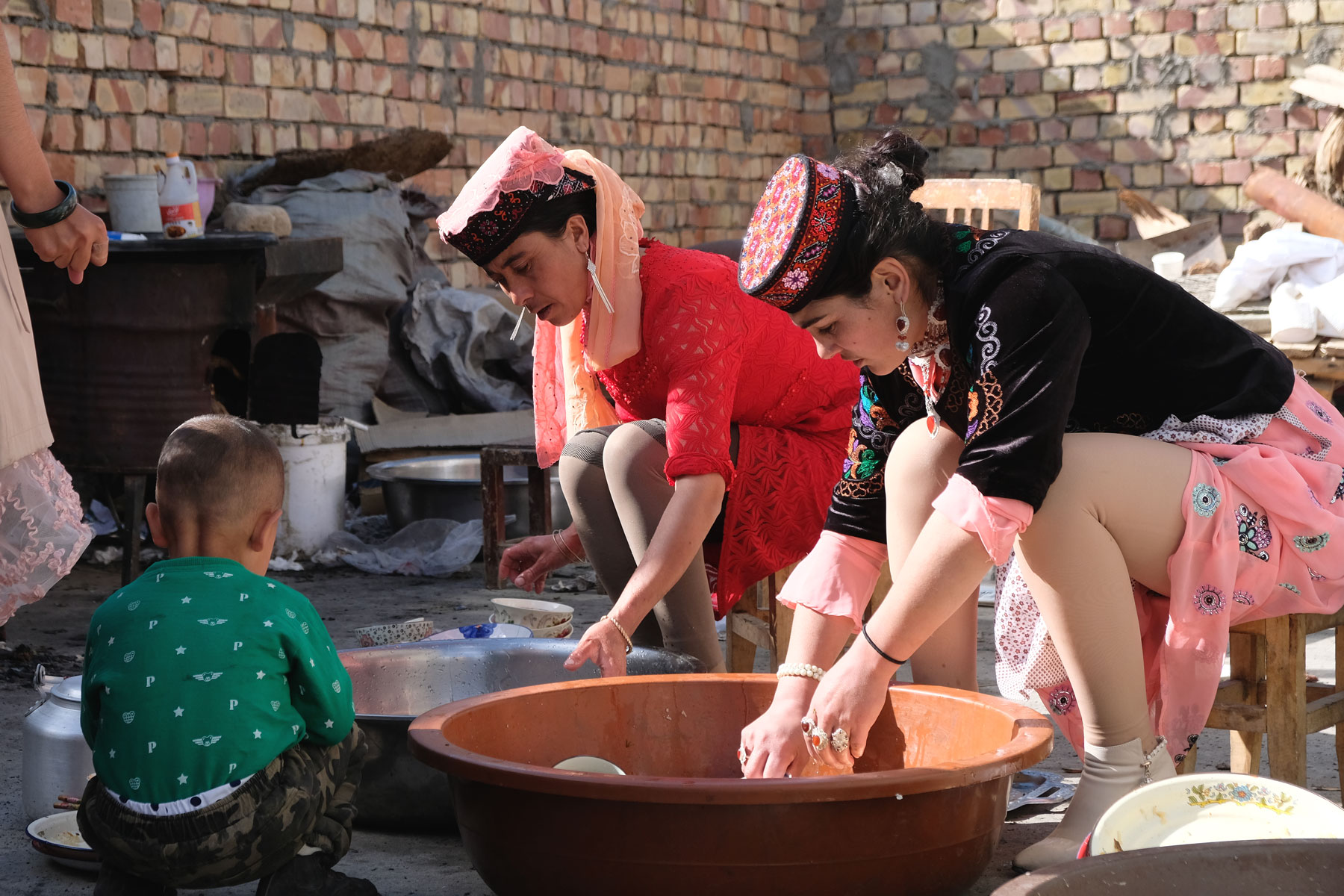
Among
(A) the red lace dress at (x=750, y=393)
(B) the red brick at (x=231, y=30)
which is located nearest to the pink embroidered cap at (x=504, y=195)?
(A) the red lace dress at (x=750, y=393)

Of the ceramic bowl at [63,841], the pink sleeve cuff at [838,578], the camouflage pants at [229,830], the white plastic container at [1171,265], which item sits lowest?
the ceramic bowl at [63,841]

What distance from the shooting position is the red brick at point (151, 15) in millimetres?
5980

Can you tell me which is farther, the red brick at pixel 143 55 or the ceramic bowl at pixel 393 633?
the red brick at pixel 143 55

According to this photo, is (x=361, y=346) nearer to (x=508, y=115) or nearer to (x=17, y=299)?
(x=508, y=115)

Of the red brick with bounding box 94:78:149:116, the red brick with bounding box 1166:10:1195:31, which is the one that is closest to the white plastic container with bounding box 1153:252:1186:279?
the red brick with bounding box 94:78:149:116

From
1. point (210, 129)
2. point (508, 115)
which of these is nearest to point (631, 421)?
point (210, 129)

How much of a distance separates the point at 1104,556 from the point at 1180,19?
9092mm

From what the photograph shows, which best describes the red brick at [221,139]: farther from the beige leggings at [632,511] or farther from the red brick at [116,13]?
the beige leggings at [632,511]

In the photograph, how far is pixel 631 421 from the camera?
291 centimetres

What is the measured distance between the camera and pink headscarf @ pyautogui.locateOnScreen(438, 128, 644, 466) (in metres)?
2.61

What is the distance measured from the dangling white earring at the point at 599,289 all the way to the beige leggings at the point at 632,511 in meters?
0.22

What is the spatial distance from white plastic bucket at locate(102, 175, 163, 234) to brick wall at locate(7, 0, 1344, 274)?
47.0 inches

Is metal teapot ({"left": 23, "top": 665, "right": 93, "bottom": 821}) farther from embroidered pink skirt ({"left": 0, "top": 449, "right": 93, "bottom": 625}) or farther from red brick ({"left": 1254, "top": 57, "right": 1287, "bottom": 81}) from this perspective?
red brick ({"left": 1254, "top": 57, "right": 1287, "bottom": 81})

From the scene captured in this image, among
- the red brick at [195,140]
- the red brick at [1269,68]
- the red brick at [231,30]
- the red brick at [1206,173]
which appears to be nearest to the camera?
the red brick at [195,140]
